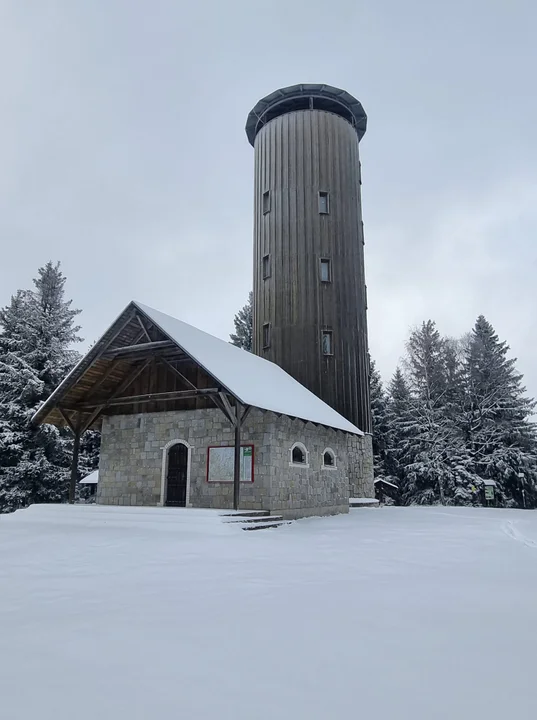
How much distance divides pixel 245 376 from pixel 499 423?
822 inches

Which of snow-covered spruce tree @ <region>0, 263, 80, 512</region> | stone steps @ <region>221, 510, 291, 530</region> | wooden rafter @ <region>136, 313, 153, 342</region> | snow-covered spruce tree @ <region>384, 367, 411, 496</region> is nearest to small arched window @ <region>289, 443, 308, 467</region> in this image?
stone steps @ <region>221, 510, 291, 530</region>

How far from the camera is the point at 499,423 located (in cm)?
2897

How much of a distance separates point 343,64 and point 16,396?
1902 cm

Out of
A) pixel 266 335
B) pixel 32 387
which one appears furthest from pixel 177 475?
pixel 32 387

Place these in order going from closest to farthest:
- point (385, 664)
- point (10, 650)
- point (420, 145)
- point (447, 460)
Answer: point (385, 664), point (10, 650), point (420, 145), point (447, 460)

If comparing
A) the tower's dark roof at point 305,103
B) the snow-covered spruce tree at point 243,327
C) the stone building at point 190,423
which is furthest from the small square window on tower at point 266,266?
the snow-covered spruce tree at point 243,327

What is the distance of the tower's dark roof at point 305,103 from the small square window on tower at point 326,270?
7420 mm

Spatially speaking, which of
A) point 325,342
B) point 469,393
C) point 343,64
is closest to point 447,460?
point 469,393

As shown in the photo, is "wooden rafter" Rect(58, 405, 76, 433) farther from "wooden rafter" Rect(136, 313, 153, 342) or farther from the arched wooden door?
"wooden rafter" Rect(136, 313, 153, 342)

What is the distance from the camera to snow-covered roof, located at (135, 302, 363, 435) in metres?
11.7

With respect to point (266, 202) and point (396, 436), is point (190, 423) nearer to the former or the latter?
point (266, 202)

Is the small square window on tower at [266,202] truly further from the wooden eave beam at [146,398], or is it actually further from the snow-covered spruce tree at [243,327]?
the snow-covered spruce tree at [243,327]

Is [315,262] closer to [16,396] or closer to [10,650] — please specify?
[16,396]

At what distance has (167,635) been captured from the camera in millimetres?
3811
